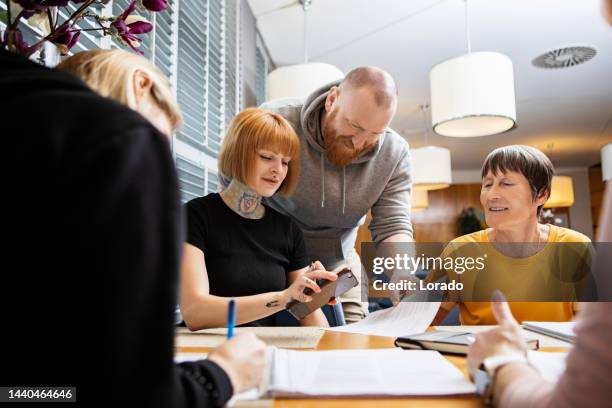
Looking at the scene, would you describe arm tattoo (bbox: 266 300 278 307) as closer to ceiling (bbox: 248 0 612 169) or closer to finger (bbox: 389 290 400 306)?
finger (bbox: 389 290 400 306)

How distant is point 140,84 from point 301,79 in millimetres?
2284

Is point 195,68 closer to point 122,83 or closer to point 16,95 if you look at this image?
point 122,83

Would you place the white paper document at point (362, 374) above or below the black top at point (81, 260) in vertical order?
below

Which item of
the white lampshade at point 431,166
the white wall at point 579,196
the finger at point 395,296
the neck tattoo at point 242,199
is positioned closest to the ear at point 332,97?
the neck tattoo at point 242,199

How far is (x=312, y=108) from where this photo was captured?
6.16 ft

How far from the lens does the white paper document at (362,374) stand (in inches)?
25.0

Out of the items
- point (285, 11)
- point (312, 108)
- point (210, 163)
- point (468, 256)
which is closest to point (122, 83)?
point (312, 108)

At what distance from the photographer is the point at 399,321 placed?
1.29m

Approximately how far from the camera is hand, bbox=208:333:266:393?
1.93 ft

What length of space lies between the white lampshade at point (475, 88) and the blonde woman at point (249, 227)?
60.8 inches

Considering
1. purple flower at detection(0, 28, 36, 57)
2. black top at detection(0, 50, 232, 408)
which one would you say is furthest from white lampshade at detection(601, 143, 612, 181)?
black top at detection(0, 50, 232, 408)

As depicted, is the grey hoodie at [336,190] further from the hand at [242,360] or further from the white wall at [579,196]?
the white wall at [579,196]

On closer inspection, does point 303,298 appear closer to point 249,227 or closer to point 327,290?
point 327,290

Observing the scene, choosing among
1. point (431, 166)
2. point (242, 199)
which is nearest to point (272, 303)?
point (242, 199)
